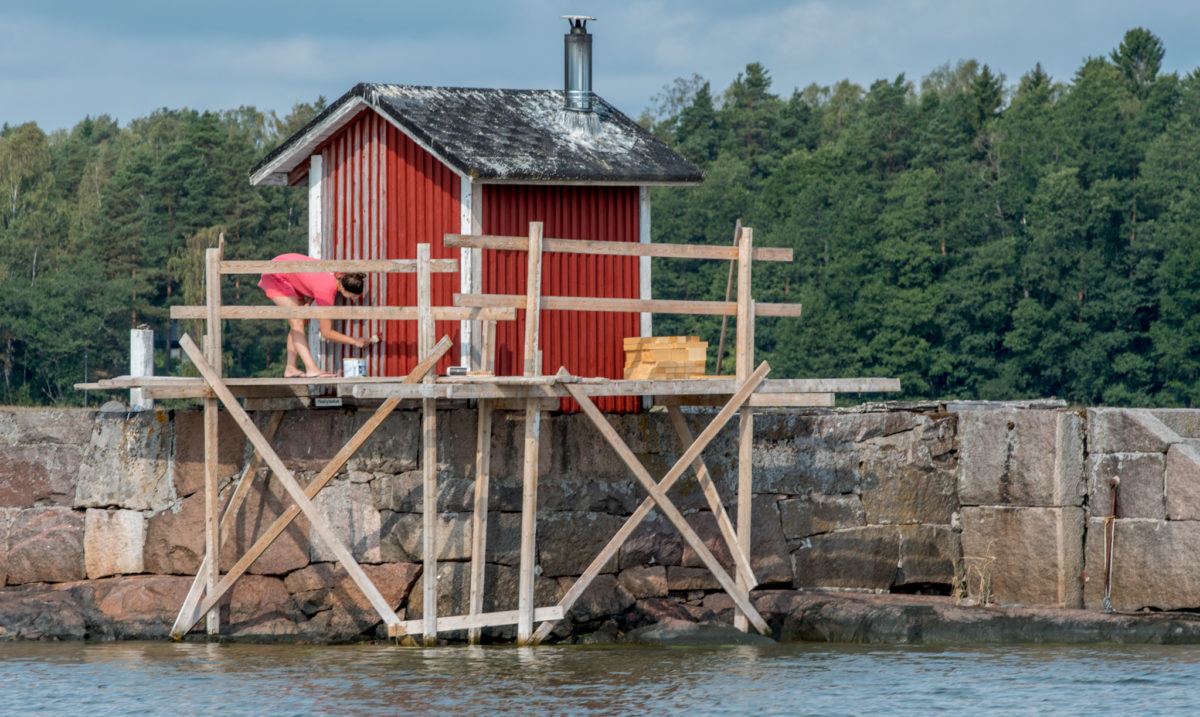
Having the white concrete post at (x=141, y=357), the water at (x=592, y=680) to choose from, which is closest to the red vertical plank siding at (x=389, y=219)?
the white concrete post at (x=141, y=357)

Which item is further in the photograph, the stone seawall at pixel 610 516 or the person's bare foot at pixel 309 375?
the stone seawall at pixel 610 516

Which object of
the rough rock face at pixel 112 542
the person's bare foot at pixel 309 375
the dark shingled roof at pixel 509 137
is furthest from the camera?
the rough rock face at pixel 112 542

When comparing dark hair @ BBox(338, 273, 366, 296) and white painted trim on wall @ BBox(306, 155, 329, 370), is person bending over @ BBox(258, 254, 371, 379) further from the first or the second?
white painted trim on wall @ BBox(306, 155, 329, 370)

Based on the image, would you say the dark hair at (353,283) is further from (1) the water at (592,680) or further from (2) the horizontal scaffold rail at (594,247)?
(1) the water at (592,680)

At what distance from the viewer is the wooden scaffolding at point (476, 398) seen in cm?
1466

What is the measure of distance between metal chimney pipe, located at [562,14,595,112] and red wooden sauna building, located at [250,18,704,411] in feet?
0.89

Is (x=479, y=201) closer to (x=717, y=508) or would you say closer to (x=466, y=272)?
(x=466, y=272)

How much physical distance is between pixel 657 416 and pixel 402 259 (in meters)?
2.87

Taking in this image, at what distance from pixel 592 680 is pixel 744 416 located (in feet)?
10.4

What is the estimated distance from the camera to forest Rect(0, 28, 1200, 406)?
54.2m

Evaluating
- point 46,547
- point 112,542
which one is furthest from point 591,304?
point 46,547

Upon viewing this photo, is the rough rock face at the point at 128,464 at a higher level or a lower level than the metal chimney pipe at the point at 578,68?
lower

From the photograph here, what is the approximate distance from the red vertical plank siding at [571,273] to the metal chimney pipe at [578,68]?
1255 millimetres

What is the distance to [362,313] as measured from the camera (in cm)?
1486
